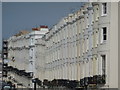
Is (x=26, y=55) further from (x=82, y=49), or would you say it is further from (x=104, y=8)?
(x=104, y=8)

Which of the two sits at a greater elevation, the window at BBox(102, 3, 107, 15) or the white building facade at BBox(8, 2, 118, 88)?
the window at BBox(102, 3, 107, 15)

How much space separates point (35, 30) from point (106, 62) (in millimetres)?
23740

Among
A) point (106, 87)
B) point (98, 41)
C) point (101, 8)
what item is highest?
point (101, 8)

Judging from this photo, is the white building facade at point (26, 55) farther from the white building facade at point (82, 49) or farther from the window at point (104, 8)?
the window at point (104, 8)

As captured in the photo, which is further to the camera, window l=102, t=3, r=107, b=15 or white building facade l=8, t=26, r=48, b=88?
white building facade l=8, t=26, r=48, b=88

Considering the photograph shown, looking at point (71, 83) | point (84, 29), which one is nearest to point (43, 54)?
point (71, 83)

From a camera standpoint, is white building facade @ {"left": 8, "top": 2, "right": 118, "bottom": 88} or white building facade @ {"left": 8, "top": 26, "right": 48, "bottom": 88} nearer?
white building facade @ {"left": 8, "top": 2, "right": 118, "bottom": 88}

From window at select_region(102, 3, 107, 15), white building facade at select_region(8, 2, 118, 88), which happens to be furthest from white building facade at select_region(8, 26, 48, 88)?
window at select_region(102, 3, 107, 15)

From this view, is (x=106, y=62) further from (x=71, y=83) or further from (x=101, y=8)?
(x=71, y=83)

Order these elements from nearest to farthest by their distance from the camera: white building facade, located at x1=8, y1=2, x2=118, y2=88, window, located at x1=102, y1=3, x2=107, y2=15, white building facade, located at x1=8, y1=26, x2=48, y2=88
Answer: white building facade, located at x1=8, y1=2, x2=118, y2=88
window, located at x1=102, y1=3, x2=107, y2=15
white building facade, located at x1=8, y1=26, x2=48, y2=88

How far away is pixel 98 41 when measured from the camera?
25016 mm

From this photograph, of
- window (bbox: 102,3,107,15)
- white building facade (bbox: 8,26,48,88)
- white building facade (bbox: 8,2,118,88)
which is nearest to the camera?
white building facade (bbox: 8,2,118,88)

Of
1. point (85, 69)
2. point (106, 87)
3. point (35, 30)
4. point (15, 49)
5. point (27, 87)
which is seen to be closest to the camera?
point (106, 87)

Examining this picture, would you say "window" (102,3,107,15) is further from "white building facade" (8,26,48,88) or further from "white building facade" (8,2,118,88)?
"white building facade" (8,26,48,88)
